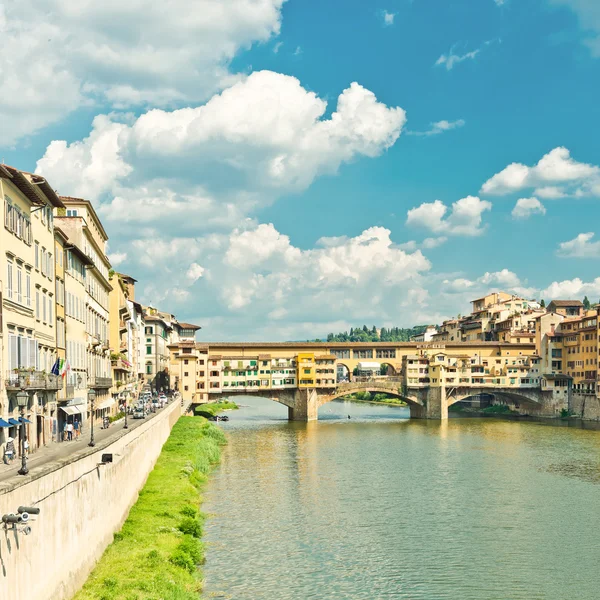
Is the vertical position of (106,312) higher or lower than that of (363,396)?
higher

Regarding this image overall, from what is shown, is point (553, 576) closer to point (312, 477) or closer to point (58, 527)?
point (58, 527)

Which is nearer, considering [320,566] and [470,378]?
[320,566]

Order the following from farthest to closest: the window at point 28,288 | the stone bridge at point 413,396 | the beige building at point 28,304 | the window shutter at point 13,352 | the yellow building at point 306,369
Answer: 1. the yellow building at point 306,369
2. the stone bridge at point 413,396
3. the window at point 28,288
4. the window shutter at point 13,352
5. the beige building at point 28,304

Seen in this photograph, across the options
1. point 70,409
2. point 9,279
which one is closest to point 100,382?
point 70,409

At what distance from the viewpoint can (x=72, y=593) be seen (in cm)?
2027

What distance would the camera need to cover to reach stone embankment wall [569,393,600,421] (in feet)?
328

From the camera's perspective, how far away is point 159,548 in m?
27.4

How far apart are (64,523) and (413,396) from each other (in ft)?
312

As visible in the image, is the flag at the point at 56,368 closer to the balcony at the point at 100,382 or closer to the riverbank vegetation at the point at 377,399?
the balcony at the point at 100,382

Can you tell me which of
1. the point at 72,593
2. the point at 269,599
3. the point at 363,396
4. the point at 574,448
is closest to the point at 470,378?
the point at 574,448

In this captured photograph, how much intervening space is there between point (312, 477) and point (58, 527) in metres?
34.5

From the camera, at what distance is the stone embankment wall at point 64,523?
15.5m

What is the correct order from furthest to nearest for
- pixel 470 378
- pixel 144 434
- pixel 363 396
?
pixel 363 396, pixel 470 378, pixel 144 434

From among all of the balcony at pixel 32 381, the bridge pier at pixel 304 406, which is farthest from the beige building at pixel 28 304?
the bridge pier at pixel 304 406
